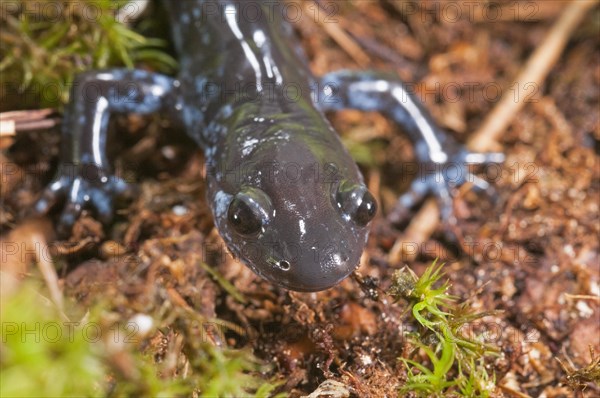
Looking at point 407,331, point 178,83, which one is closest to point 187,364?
point 407,331

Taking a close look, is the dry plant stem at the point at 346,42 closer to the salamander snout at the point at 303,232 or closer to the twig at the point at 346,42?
the twig at the point at 346,42

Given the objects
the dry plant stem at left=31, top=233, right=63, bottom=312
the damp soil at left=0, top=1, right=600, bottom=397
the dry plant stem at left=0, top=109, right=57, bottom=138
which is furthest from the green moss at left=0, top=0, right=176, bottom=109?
the dry plant stem at left=31, top=233, right=63, bottom=312

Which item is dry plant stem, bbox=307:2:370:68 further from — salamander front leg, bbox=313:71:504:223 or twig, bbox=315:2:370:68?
salamander front leg, bbox=313:71:504:223

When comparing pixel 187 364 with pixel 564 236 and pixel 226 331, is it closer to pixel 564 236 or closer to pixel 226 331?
pixel 226 331

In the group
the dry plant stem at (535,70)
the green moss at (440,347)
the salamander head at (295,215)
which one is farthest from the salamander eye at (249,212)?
the dry plant stem at (535,70)

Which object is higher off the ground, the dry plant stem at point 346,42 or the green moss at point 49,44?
the green moss at point 49,44

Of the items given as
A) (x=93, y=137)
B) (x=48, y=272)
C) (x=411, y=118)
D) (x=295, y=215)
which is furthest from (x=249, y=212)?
(x=411, y=118)
